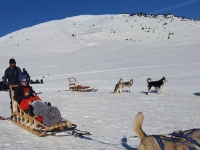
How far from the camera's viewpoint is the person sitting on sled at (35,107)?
621 cm

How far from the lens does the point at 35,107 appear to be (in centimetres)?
652

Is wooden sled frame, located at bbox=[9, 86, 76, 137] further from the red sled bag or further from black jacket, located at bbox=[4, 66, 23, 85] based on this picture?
black jacket, located at bbox=[4, 66, 23, 85]

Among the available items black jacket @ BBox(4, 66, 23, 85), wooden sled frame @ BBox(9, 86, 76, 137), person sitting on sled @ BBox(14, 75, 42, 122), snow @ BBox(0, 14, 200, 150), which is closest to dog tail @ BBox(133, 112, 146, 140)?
snow @ BBox(0, 14, 200, 150)

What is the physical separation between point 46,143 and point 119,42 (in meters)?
36.3

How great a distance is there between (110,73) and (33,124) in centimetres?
1754

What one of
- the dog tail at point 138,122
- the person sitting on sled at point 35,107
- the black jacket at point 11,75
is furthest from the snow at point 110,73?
the dog tail at point 138,122

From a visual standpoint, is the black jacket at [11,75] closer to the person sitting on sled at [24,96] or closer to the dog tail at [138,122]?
the person sitting on sled at [24,96]

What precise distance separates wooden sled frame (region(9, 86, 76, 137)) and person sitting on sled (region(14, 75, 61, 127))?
105mm

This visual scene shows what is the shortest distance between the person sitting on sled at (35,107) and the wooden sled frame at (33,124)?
0.34ft

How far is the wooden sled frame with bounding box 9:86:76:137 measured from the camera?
6104mm

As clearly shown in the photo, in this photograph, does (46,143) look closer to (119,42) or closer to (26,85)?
(26,85)

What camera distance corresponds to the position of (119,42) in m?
41.4

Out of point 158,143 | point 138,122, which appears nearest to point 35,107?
point 138,122

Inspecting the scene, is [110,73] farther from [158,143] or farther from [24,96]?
[158,143]
